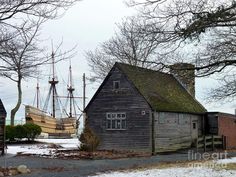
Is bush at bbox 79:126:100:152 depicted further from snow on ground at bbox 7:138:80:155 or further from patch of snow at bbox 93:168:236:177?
patch of snow at bbox 93:168:236:177

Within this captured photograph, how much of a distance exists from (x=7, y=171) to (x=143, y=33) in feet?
26.7

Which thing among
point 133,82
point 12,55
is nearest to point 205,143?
point 133,82

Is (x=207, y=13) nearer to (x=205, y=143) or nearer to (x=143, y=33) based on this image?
(x=143, y=33)

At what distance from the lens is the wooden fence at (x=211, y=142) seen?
35.1m

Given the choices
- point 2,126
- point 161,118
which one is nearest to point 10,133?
point 2,126

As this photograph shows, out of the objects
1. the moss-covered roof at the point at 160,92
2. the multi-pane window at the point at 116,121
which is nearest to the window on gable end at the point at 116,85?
the moss-covered roof at the point at 160,92

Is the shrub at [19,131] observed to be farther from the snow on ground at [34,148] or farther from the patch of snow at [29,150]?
the patch of snow at [29,150]

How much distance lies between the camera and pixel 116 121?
1411 inches

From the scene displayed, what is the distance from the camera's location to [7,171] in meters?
18.9

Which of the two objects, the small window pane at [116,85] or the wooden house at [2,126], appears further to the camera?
the small window pane at [116,85]

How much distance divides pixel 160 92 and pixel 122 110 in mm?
4096

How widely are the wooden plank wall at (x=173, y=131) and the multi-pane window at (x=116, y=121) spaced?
2695 millimetres

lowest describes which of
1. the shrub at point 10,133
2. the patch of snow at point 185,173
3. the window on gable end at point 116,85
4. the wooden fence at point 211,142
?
the patch of snow at point 185,173

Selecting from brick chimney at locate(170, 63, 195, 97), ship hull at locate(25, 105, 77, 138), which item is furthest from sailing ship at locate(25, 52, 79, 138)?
brick chimney at locate(170, 63, 195, 97)
